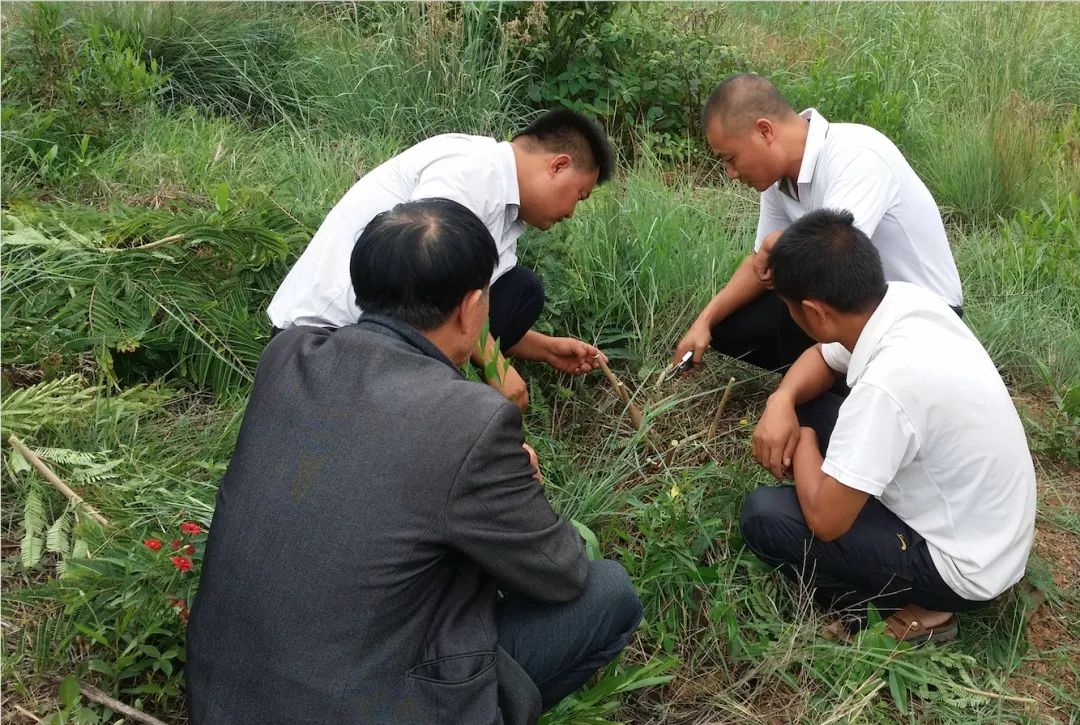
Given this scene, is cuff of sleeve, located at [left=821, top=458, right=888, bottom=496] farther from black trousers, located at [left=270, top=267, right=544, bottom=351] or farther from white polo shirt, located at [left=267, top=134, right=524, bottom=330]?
black trousers, located at [left=270, top=267, right=544, bottom=351]

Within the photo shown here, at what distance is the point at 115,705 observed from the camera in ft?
7.18

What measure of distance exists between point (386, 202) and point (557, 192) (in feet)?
1.81

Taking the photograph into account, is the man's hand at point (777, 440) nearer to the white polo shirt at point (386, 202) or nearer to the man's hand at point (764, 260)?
the man's hand at point (764, 260)

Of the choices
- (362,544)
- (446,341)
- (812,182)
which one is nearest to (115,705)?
(362,544)

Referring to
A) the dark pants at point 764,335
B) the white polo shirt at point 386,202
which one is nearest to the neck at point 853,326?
the dark pants at point 764,335

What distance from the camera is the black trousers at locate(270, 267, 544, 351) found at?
10.8 feet

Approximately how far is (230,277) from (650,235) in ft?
5.43

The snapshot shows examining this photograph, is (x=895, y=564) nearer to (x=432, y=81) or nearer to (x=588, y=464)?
(x=588, y=464)

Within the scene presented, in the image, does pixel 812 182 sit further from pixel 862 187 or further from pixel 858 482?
pixel 858 482

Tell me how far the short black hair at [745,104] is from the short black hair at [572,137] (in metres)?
0.46

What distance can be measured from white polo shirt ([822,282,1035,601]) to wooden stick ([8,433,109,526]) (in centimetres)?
191

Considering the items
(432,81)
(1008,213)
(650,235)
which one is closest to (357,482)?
(650,235)

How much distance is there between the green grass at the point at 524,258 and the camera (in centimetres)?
252

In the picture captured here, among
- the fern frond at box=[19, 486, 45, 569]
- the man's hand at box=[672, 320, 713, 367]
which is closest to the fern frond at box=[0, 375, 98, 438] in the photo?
the fern frond at box=[19, 486, 45, 569]
